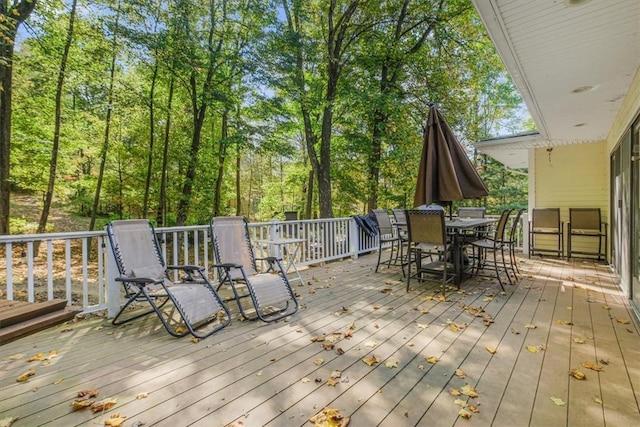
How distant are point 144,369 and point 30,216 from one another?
15754 millimetres

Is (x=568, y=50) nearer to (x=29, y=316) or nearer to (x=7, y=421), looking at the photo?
(x=7, y=421)

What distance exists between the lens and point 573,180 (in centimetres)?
738

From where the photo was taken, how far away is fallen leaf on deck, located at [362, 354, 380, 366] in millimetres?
2468

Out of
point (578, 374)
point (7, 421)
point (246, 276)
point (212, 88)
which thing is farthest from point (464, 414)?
point (212, 88)

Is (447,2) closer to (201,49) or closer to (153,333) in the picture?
(201,49)

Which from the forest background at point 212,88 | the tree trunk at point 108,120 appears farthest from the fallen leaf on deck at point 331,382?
the tree trunk at point 108,120

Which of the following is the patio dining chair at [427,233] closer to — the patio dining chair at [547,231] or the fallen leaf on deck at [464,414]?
the fallen leaf on deck at [464,414]

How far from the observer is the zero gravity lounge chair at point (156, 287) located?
3000 millimetres

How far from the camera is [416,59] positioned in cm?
1006

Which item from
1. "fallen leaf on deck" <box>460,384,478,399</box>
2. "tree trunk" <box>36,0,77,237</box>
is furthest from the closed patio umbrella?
"tree trunk" <box>36,0,77,237</box>

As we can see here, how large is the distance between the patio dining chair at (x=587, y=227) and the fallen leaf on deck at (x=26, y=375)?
878cm

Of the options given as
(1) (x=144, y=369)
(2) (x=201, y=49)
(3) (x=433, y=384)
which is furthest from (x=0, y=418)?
(2) (x=201, y=49)

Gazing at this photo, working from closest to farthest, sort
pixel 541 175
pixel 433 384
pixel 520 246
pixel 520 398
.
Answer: pixel 520 398
pixel 433 384
pixel 541 175
pixel 520 246

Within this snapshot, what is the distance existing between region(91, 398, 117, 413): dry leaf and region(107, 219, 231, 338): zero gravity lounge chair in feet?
3.03
